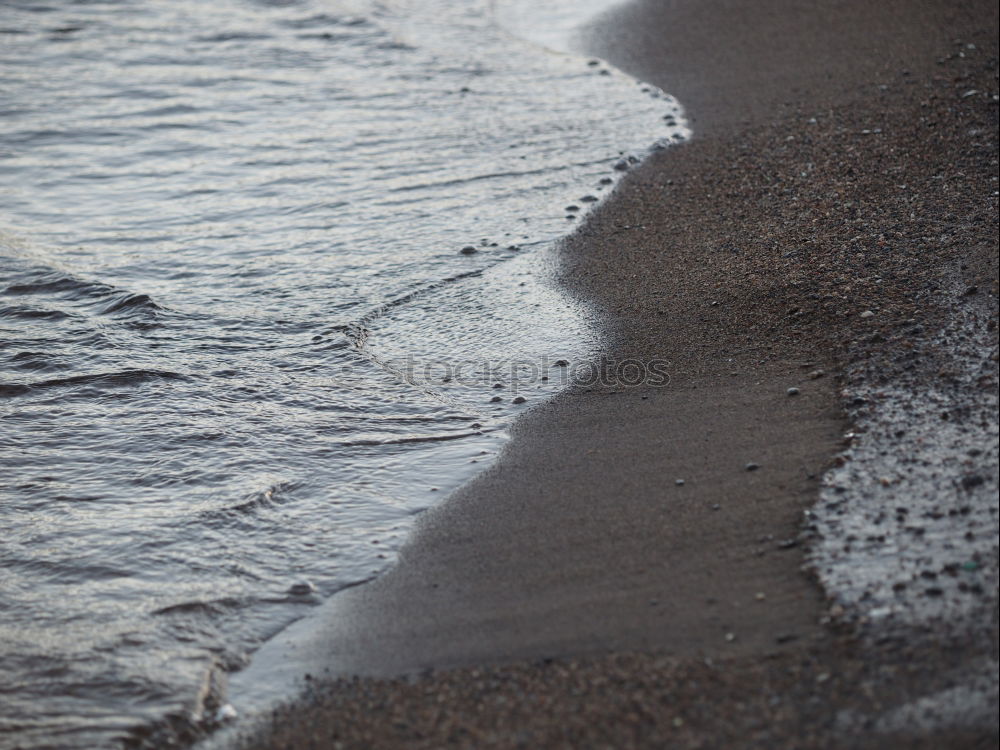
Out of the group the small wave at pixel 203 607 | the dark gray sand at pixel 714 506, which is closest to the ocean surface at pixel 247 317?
the small wave at pixel 203 607

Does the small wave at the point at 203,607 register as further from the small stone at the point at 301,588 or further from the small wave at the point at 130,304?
the small wave at the point at 130,304

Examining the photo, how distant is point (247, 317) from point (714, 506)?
325 cm

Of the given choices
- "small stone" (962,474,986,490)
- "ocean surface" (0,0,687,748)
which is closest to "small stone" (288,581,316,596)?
"ocean surface" (0,0,687,748)

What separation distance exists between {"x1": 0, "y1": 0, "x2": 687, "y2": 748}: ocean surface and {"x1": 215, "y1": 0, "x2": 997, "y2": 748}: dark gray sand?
0.36 m

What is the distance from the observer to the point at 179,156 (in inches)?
334

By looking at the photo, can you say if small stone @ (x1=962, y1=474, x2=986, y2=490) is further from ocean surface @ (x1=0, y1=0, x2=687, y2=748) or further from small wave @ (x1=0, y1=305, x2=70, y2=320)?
small wave @ (x1=0, y1=305, x2=70, y2=320)

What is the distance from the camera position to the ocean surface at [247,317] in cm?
373

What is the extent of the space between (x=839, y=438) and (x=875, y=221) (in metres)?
1.87

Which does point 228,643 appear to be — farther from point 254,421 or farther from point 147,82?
point 147,82

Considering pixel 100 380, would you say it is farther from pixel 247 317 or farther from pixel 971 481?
pixel 971 481

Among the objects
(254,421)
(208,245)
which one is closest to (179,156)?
(208,245)

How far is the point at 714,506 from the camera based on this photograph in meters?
3.79

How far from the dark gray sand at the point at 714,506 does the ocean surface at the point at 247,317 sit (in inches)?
14.2

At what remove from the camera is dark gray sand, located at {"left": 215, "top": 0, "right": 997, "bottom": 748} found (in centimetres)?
295
